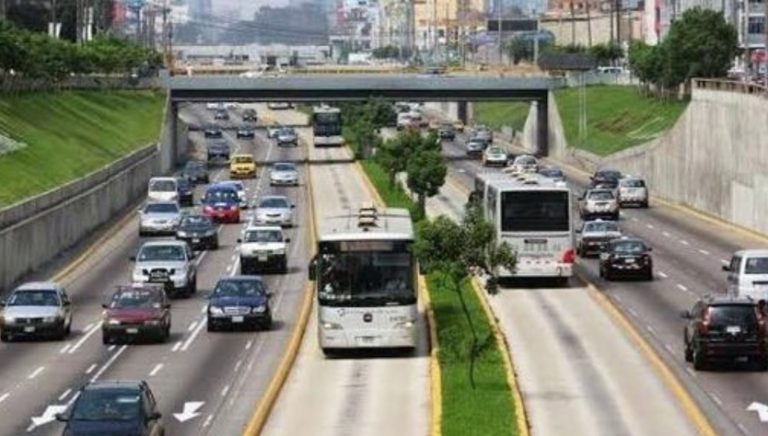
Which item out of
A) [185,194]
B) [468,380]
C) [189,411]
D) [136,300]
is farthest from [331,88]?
[189,411]

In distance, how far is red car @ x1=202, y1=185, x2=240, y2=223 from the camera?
303 ft

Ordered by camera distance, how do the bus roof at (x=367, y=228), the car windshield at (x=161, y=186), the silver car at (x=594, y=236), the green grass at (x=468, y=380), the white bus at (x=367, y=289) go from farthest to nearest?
the car windshield at (x=161, y=186) → the silver car at (x=594, y=236) → the bus roof at (x=367, y=228) → the white bus at (x=367, y=289) → the green grass at (x=468, y=380)

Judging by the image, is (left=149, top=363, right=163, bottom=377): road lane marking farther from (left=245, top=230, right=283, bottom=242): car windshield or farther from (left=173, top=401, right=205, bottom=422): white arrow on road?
(left=245, top=230, right=283, bottom=242): car windshield

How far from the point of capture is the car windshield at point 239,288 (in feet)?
176

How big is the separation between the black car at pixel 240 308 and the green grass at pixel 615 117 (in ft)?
238

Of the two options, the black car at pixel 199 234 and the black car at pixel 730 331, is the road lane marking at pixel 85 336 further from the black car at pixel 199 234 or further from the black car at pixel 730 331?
the black car at pixel 199 234

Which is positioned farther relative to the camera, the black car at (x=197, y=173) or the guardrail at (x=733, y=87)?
the black car at (x=197, y=173)

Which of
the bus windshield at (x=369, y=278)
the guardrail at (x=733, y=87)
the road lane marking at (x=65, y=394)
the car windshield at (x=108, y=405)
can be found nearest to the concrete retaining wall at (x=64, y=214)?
the bus windshield at (x=369, y=278)

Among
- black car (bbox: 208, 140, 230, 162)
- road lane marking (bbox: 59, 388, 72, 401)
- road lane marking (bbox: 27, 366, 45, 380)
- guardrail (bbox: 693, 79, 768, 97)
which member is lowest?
road lane marking (bbox: 27, 366, 45, 380)

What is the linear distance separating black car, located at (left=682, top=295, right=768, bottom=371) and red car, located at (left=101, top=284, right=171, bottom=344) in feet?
47.5

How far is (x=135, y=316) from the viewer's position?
168 ft

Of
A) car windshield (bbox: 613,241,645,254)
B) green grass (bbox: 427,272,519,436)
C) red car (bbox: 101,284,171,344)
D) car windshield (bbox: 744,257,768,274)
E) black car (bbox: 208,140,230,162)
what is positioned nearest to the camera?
green grass (bbox: 427,272,519,436)

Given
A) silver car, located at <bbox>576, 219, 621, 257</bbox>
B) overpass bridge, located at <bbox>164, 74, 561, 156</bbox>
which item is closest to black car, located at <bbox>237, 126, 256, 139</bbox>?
overpass bridge, located at <bbox>164, 74, 561, 156</bbox>

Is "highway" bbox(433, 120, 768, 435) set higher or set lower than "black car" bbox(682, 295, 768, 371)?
lower
